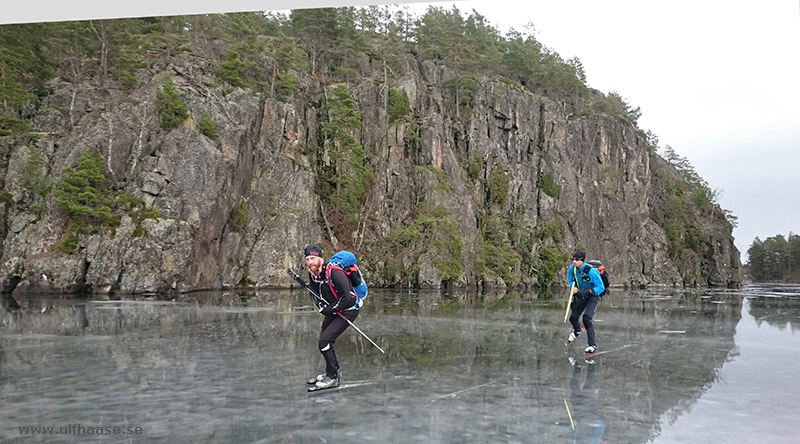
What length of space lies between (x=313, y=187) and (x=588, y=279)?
3586cm

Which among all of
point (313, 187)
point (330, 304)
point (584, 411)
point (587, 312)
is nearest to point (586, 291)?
point (587, 312)

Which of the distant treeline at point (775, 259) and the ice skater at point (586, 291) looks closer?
the ice skater at point (586, 291)

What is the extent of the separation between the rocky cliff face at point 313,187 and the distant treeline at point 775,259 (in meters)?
50.7

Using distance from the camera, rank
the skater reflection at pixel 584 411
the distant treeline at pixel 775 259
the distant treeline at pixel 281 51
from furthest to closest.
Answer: the distant treeline at pixel 775 259, the distant treeline at pixel 281 51, the skater reflection at pixel 584 411

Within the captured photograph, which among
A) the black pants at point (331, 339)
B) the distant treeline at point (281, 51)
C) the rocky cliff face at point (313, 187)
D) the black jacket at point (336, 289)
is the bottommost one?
the black pants at point (331, 339)

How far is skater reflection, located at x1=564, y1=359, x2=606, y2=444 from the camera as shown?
5.22m

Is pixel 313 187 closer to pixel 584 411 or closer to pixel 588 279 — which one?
pixel 588 279

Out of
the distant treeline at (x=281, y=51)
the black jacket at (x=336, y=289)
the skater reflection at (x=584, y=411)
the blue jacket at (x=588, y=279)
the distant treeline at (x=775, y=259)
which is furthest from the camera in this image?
the distant treeline at (x=775, y=259)

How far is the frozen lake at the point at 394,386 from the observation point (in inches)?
209

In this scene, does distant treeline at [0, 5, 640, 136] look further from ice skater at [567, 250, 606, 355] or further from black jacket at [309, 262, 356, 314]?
ice skater at [567, 250, 606, 355]

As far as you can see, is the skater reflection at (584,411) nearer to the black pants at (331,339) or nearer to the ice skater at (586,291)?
the ice skater at (586,291)

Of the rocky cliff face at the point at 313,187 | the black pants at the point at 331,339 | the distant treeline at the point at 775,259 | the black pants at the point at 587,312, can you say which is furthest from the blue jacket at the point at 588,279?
the distant treeline at the point at 775,259

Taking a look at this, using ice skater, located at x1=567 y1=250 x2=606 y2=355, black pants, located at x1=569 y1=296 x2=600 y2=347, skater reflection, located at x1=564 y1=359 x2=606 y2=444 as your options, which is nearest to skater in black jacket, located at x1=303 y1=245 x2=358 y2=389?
skater reflection, located at x1=564 y1=359 x2=606 y2=444

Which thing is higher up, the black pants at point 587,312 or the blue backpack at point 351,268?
the blue backpack at point 351,268
